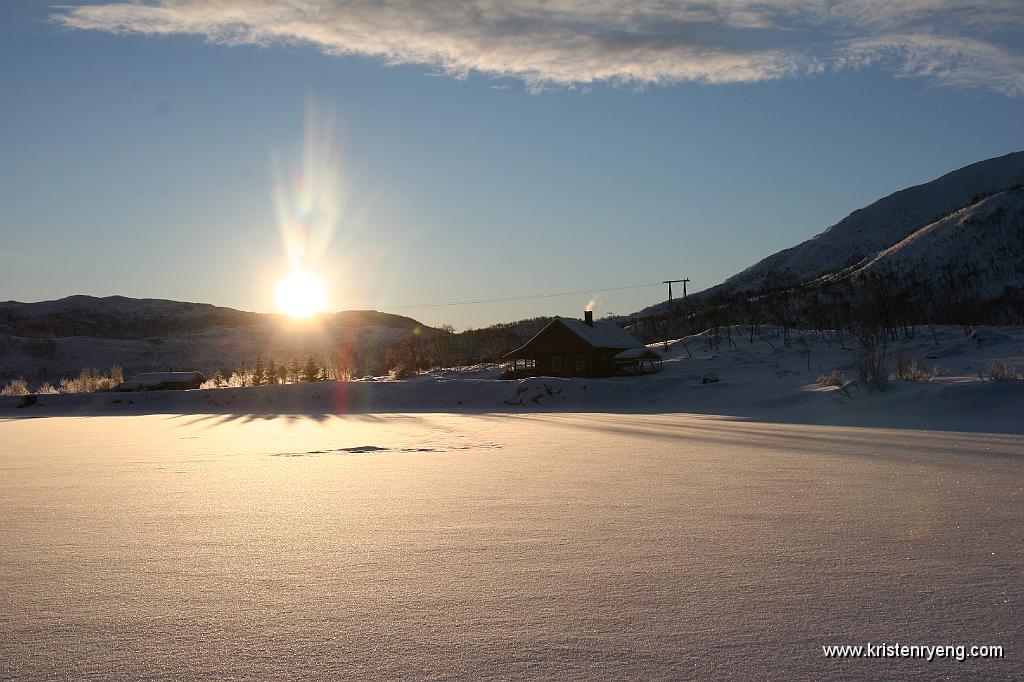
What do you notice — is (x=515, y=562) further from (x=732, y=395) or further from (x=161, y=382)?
(x=161, y=382)

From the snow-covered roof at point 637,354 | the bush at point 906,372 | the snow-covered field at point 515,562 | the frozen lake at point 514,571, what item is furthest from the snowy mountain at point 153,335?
the frozen lake at point 514,571

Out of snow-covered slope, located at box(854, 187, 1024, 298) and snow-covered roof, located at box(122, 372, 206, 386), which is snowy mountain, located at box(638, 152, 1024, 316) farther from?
snow-covered roof, located at box(122, 372, 206, 386)

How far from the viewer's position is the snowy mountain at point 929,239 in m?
74.4

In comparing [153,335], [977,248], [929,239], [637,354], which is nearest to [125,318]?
[153,335]

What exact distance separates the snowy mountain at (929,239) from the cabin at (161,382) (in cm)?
6463

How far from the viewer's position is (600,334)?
45.2 meters

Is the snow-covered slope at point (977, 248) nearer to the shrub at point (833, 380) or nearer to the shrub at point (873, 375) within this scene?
the shrub at point (833, 380)

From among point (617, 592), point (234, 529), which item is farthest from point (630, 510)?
point (234, 529)

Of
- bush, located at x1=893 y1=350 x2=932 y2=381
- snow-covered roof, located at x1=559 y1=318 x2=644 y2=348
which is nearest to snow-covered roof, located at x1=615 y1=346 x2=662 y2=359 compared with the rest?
snow-covered roof, located at x1=559 y1=318 x2=644 y2=348

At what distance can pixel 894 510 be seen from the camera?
5.12 m

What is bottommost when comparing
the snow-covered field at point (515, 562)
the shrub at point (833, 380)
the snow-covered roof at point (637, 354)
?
the snow-covered field at point (515, 562)

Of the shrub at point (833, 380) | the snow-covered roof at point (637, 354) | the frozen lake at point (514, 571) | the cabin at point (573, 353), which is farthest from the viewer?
the cabin at point (573, 353)

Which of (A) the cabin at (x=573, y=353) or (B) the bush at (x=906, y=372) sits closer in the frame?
(B) the bush at (x=906, y=372)

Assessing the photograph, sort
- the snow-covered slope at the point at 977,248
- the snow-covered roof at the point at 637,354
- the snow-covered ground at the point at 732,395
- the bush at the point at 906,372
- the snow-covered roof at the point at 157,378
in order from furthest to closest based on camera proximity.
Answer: the snow-covered slope at the point at 977,248 → the snow-covered roof at the point at 157,378 → the snow-covered roof at the point at 637,354 → the bush at the point at 906,372 → the snow-covered ground at the point at 732,395
